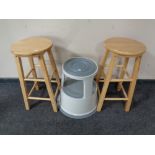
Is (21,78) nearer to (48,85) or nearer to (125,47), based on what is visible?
(48,85)

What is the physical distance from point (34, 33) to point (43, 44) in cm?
35

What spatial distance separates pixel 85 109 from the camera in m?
1.76

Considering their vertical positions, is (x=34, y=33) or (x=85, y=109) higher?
(x=34, y=33)

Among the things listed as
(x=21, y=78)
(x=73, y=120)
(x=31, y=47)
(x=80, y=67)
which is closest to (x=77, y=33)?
(x=80, y=67)

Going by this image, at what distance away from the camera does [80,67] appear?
169 centimetres

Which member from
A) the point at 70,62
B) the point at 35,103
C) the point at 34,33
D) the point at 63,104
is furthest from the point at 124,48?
the point at 35,103

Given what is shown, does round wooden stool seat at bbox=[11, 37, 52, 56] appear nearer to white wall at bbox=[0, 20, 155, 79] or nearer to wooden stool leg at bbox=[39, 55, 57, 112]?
wooden stool leg at bbox=[39, 55, 57, 112]

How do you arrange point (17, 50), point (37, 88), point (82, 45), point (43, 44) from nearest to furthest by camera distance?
point (17, 50) → point (43, 44) → point (82, 45) → point (37, 88)

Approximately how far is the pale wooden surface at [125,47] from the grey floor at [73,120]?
712 millimetres

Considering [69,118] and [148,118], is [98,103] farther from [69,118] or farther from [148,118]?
[148,118]

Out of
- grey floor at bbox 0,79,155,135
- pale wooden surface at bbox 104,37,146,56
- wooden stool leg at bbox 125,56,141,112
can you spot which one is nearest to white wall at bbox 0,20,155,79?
pale wooden surface at bbox 104,37,146,56

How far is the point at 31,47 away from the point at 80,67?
0.50 metres

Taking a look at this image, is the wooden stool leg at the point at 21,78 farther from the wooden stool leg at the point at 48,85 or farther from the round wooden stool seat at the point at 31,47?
the wooden stool leg at the point at 48,85

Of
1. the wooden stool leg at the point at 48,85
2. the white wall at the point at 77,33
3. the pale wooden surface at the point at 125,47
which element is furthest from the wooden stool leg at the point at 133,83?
the wooden stool leg at the point at 48,85
